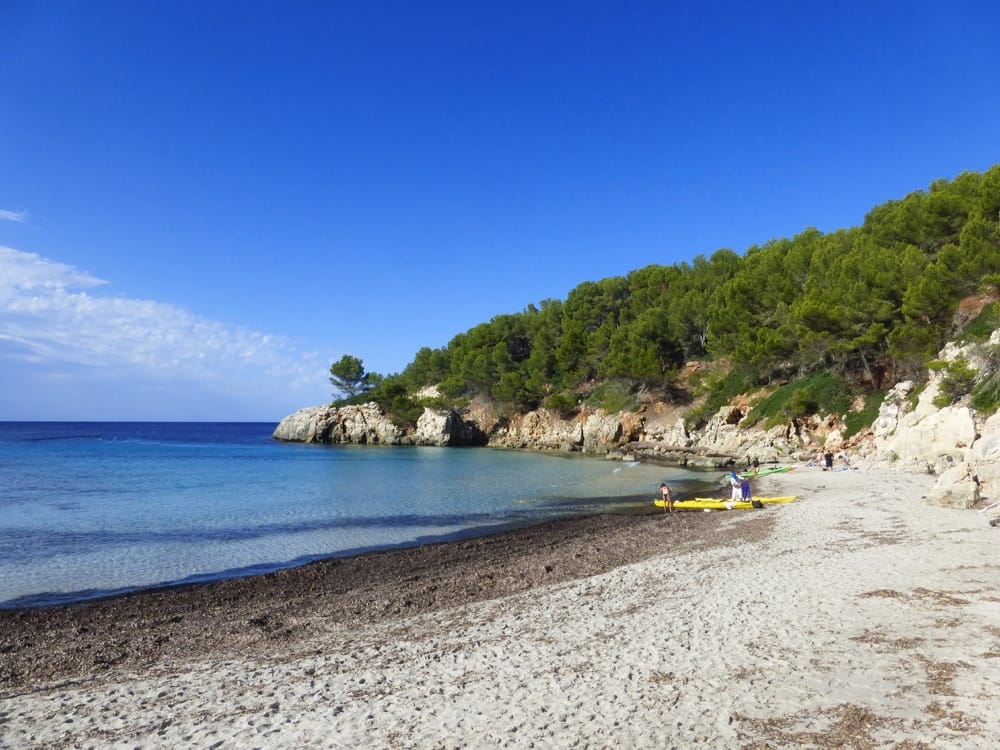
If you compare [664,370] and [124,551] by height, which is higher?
[664,370]

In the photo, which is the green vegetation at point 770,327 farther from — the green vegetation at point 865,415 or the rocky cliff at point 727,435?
the rocky cliff at point 727,435

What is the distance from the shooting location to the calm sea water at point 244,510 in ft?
52.5

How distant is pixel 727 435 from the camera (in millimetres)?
48031

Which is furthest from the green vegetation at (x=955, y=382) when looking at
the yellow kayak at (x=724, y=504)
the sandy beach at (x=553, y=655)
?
the sandy beach at (x=553, y=655)

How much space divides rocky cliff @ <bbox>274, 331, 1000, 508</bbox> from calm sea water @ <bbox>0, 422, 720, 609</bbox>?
339 inches

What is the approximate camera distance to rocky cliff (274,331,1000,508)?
20.5 meters

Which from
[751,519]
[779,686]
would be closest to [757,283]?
[751,519]

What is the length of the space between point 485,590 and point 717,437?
133ft

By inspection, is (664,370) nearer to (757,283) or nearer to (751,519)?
(757,283)

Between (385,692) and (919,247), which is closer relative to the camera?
(385,692)

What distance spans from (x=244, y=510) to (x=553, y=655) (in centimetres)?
2079

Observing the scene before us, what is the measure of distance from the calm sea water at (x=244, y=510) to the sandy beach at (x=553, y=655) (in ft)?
10.1

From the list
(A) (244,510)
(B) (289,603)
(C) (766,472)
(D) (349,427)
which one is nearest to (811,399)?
(C) (766,472)

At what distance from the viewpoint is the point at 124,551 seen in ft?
58.3
